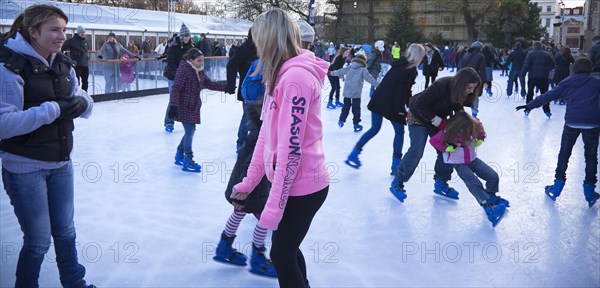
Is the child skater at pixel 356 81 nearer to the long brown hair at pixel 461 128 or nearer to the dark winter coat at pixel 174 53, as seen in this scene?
the dark winter coat at pixel 174 53

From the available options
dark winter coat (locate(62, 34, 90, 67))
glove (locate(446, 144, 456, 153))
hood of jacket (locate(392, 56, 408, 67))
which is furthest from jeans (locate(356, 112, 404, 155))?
dark winter coat (locate(62, 34, 90, 67))

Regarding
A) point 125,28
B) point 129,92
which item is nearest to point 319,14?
point 125,28

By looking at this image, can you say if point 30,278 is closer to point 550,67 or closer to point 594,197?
point 594,197

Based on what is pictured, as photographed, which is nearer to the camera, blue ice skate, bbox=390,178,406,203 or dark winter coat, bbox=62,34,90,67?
blue ice skate, bbox=390,178,406,203

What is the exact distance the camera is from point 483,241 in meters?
3.74

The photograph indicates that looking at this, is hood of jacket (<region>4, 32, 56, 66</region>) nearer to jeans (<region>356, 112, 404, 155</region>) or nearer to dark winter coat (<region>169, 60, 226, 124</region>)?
dark winter coat (<region>169, 60, 226, 124</region>)

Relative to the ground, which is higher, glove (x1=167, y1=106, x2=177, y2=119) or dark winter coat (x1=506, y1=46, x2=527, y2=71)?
dark winter coat (x1=506, y1=46, x2=527, y2=71)

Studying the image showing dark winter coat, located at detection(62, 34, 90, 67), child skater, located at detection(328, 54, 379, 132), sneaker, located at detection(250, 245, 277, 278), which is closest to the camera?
sneaker, located at detection(250, 245, 277, 278)

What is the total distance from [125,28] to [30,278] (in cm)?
1838

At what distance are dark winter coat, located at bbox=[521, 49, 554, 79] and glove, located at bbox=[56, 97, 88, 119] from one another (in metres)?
9.61

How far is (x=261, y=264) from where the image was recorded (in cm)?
304

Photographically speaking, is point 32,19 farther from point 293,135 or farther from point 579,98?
point 579,98

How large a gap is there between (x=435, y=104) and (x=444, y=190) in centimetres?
107

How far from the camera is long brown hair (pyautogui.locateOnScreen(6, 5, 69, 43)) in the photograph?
224 centimetres
